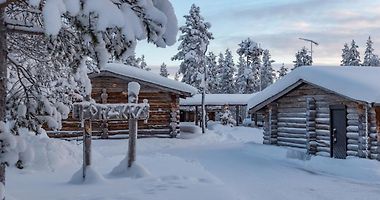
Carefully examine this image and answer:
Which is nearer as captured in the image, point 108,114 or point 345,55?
point 108,114

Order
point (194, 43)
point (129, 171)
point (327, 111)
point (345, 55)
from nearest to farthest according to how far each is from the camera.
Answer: point (129, 171), point (327, 111), point (194, 43), point (345, 55)

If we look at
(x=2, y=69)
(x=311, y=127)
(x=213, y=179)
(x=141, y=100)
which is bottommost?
(x=213, y=179)

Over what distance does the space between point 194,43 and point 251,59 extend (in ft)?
82.2

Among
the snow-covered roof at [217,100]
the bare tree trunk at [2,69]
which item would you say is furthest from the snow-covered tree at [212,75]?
the bare tree trunk at [2,69]

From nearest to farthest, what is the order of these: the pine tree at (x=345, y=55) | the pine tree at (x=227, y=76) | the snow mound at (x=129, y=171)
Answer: the snow mound at (x=129, y=171)
the pine tree at (x=227, y=76)
the pine tree at (x=345, y=55)

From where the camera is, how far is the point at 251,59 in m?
67.3

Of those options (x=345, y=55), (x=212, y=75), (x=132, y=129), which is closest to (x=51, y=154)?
(x=132, y=129)

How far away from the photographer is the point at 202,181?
1266cm

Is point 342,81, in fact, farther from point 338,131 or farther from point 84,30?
point 84,30

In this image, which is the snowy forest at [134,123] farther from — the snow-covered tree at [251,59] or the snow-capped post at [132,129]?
the snow-covered tree at [251,59]

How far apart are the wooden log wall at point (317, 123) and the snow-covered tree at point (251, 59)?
131 feet

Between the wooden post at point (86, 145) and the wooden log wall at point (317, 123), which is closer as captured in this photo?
the wooden post at point (86, 145)

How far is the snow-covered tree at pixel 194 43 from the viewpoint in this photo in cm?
4359

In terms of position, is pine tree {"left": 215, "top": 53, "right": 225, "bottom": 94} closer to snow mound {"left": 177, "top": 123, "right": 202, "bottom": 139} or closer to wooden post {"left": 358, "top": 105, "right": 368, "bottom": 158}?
snow mound {"left": 177, "top": 123, "right": 202, "bottom": 139}
